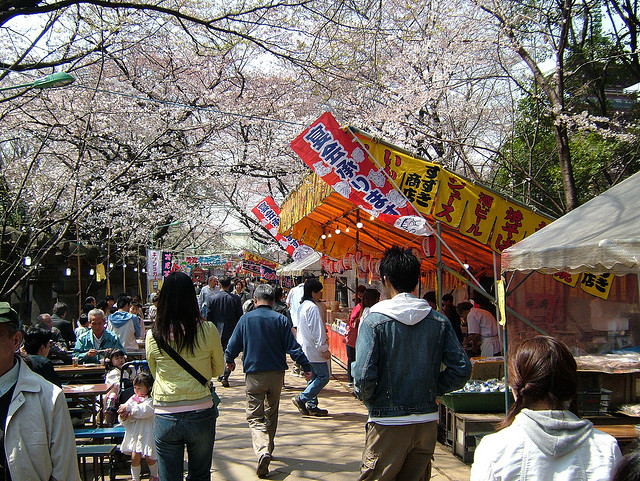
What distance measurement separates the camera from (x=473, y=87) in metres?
15.3

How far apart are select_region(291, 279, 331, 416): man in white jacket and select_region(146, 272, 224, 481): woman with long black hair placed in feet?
14.9

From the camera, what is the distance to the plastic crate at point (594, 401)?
5.97 m

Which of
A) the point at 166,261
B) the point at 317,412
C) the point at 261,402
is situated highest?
Answer: the point at 166,261

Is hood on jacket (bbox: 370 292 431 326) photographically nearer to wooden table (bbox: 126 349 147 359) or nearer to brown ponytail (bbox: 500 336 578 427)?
brown ponytail (bbox: 500 336 578 427)

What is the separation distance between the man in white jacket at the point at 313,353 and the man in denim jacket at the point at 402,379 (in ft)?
16.8

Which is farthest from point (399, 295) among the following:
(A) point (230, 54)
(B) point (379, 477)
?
(A) point (230, 54)

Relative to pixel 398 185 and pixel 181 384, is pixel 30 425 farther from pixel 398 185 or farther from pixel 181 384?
pixel 398 185

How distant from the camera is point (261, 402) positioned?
627 cm

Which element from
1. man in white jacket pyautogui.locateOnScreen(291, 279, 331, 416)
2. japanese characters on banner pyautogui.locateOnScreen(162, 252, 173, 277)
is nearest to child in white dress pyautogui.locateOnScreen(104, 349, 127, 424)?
man in white jacket pyautogui.locateOnScreen(291, 279, 331, 416)

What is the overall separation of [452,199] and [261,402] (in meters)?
3.28

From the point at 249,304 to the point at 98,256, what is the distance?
13499 mm

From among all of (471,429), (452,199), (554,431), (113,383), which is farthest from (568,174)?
(554,431)

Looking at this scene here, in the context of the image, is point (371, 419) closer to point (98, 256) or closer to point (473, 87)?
point (473, 87)

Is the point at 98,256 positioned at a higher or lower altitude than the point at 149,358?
higher
